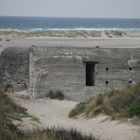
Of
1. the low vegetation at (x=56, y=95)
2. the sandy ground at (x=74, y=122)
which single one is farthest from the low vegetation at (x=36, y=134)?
the low vegetation at (x=56, y=95)

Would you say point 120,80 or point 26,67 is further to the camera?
point 26,67

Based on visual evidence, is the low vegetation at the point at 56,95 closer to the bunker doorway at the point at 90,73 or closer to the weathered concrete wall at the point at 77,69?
the weathered concrete wall at the point at 77,69

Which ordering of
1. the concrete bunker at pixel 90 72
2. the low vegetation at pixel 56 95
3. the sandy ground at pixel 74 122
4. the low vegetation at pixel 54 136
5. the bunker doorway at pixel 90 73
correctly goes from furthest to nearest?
the bunker doorway at pixel 90 73, the concrete bunker at pixel 90 72, the low vegetation at pixel 56 95, the sandy ground at pixel 74 122, the low vegetation at pixel 54 136

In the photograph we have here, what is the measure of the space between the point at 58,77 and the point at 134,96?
7.87 meters

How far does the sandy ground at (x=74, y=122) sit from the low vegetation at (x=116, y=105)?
1.23 ft

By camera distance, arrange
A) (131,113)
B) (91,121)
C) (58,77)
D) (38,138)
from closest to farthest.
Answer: (38,138), (131,113), (91,121), (58,77)

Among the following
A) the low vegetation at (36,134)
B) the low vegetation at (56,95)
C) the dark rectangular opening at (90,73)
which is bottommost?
the low vegetation at (56,95)

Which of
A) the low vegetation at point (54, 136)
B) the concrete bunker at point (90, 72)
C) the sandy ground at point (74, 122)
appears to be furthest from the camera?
the concrete bunker at point (90, 72)

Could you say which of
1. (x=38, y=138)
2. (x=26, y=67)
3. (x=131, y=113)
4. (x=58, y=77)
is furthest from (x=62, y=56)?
(x=38, y=138)

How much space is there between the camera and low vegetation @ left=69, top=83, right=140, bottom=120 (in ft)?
59.5

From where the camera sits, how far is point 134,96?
64.3 feet

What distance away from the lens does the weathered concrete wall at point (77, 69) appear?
27.0m

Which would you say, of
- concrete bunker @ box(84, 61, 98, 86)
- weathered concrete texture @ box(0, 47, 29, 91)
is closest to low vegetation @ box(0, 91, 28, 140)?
concrete bunker @ box(84, 61, 98, 86)

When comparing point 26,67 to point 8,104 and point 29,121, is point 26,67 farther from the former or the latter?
point 29,121
